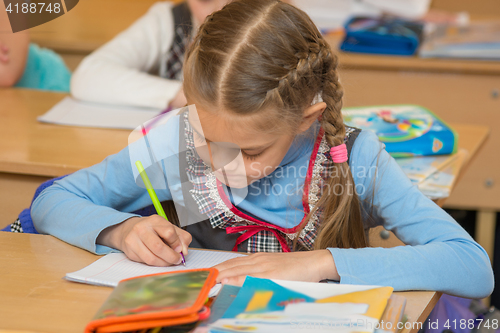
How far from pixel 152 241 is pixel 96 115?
0.74 meters

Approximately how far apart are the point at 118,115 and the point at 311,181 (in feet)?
2.19

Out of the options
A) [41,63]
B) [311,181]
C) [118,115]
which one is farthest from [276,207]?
[41,63]

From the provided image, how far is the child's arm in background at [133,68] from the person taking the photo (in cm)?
140

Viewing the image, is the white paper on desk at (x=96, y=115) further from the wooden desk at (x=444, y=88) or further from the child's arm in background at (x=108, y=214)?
the wooden desk at (x=444, y=88)

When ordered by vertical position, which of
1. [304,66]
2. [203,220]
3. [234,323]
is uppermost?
[304,66]

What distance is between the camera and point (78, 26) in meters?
2.18

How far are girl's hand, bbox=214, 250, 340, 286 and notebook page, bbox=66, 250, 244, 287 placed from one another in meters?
0.06

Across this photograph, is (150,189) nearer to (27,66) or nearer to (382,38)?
(27,66)

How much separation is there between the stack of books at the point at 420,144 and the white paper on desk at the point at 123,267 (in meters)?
0.48

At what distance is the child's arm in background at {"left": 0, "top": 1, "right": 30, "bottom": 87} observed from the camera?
1521 millimetres

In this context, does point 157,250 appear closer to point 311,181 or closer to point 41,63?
point 311,181

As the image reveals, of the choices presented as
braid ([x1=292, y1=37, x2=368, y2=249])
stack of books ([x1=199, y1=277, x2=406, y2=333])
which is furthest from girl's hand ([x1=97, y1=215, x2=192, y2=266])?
braid ([x1=292, y1=37, x2=368, y2=249])

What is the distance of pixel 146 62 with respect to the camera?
1693mm

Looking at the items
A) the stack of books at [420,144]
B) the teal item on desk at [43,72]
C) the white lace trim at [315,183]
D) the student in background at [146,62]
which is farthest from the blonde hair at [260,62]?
the teal item on desk at [43,72]
